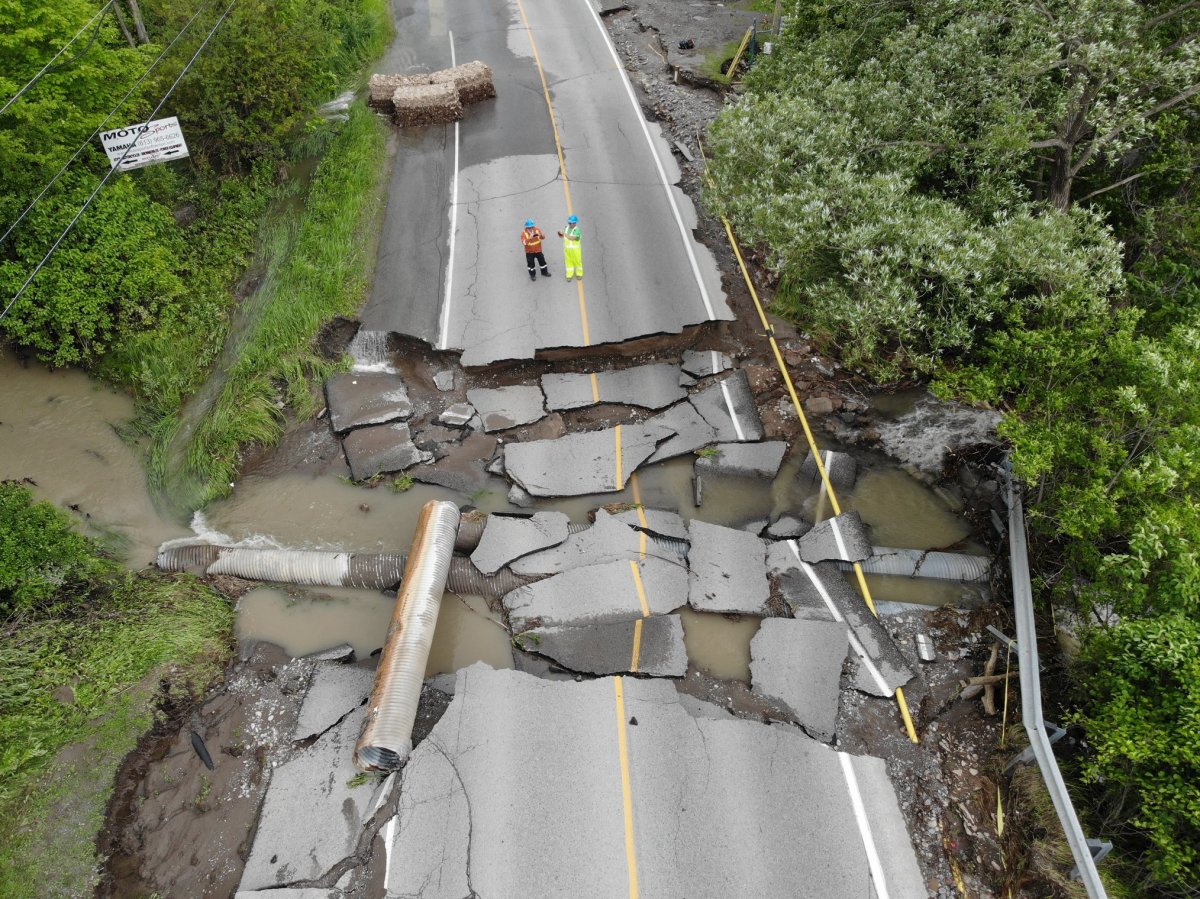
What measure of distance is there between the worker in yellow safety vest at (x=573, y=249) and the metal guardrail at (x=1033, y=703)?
930cm

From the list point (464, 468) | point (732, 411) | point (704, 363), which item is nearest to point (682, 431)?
point (732, 411)

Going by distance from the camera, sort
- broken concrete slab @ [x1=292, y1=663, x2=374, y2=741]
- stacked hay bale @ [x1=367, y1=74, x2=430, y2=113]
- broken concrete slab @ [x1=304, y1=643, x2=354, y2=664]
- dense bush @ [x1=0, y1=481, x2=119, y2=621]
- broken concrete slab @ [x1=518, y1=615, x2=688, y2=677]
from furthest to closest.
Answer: stacked hay bale @ [x1=367, y1=74, x2=430, y2=113]
broken concrete slab @ [x1=304, y1=643, x2=354, y2=664]
dense bush @ [x1=0, y1=481, x2=119, y2=621]
broken concrete slab @ [x1=518, y1=615, x2=688, y2=677]
broken concrete slab @ [x1=292, y1=663, x2=374, y2=741]

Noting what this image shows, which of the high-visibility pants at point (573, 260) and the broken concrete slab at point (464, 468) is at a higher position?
the high-visibility pants at point (573, 260)

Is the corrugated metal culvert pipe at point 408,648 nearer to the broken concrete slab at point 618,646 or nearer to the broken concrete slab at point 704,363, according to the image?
the broken concrete slab at point 618,646

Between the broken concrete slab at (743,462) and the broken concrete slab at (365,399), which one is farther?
the broken concrete slab at (365,399)

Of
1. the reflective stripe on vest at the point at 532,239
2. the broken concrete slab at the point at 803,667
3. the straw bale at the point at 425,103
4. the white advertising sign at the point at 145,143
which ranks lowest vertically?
the broken concrete slab at the point at 803,667

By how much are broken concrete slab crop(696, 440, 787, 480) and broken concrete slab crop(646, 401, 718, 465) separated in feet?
0.99

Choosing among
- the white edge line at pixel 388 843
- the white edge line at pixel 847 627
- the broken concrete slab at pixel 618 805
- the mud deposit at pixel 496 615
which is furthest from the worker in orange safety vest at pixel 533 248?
the white edge line at pixel 388 843

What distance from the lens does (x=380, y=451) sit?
12.9m

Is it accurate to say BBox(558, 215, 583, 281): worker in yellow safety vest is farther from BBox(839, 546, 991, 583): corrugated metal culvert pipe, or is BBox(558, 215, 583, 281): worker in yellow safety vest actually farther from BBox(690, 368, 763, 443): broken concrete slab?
BBox(839, 546, 991, 583): corrugated metal culvert pipe

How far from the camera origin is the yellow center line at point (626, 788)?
26.2 ft

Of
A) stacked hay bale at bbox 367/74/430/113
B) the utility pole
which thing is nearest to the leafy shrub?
the utility pole

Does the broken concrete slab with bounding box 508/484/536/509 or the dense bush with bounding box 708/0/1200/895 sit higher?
the dense bush with bounding box 708/0/1200/895

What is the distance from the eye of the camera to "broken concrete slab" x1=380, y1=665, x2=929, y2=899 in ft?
26.0
